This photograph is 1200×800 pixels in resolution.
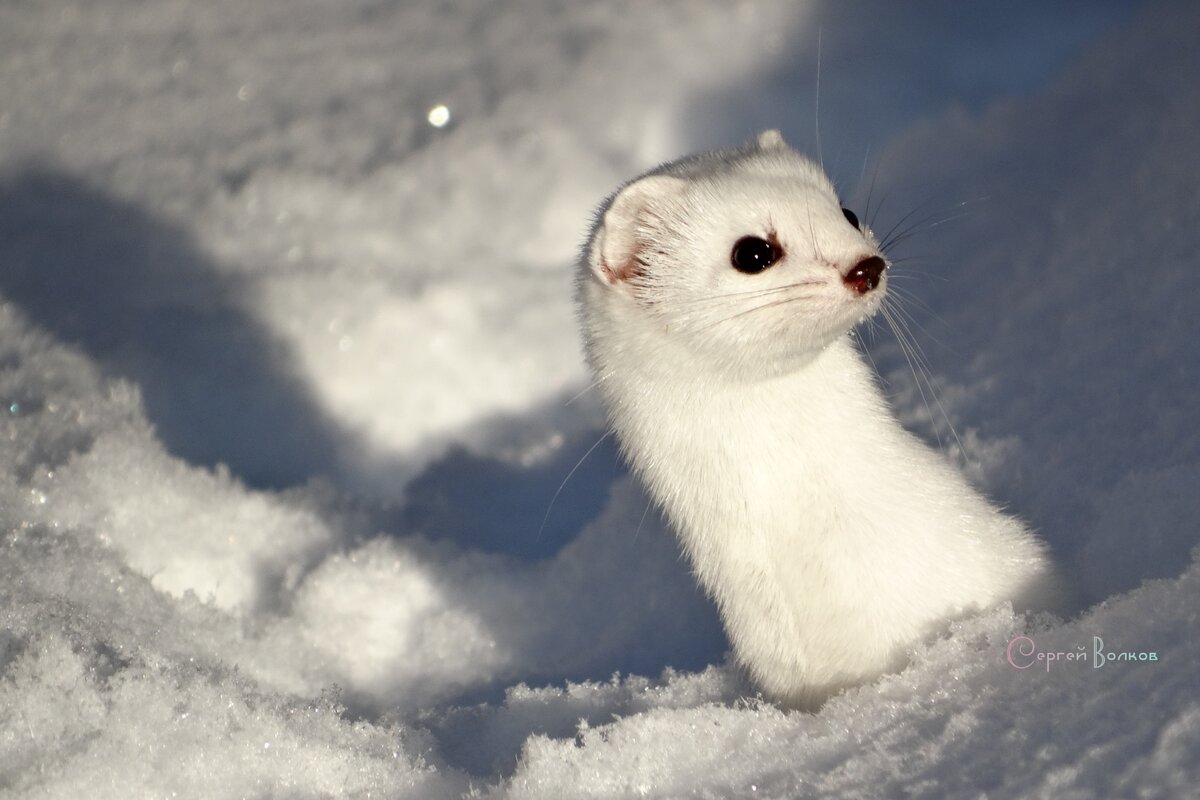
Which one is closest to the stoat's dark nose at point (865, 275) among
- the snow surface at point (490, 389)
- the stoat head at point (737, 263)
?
the stoat head at point (737, 263)

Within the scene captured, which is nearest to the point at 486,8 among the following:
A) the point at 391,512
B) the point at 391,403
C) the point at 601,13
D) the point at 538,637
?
the point at 601,13

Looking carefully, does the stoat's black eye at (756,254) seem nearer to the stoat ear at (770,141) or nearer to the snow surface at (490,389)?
the stoat ear at (770,141)

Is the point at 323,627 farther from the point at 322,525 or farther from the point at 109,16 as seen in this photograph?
the point at 109,16

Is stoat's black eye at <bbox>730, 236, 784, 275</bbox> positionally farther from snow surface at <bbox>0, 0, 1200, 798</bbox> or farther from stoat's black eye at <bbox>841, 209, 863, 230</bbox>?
snow surface at <bbox>0, 0, 1200, 798</bbox>

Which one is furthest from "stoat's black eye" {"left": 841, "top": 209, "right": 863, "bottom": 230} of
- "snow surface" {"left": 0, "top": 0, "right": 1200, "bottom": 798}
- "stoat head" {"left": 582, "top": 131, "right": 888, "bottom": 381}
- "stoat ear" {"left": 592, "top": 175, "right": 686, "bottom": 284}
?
"snow surface" {"left": 0, "top": 0, "right": 1200, "bottom": 798}

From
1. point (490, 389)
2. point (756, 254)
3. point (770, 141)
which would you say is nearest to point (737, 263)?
point (756, 254)

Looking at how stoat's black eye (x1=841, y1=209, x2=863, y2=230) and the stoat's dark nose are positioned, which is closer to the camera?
the stoat's dark nose

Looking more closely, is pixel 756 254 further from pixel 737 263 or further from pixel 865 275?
pixel 865 275
